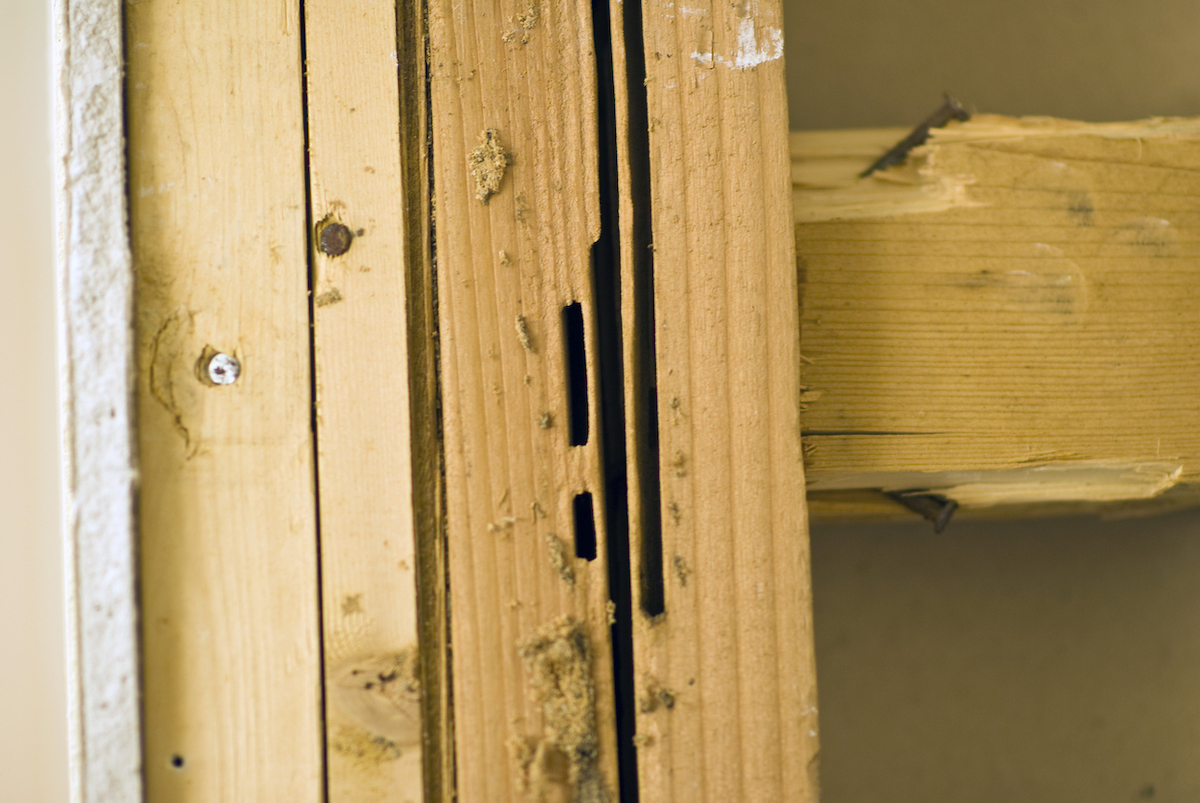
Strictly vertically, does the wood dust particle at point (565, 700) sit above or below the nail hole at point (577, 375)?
below

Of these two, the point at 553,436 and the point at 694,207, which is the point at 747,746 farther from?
the point at 694,207

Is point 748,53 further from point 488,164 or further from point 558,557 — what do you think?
point 558,557

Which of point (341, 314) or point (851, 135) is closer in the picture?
point (341, 314)

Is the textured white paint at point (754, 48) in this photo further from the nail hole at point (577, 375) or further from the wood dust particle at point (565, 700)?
the wood dust particle at point (565, 700)

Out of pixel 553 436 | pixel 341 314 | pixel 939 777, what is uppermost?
pixel 341 314

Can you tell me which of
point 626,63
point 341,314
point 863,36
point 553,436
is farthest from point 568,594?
point 863,36

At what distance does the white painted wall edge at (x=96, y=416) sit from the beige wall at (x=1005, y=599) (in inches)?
31.9

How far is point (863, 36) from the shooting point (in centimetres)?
103

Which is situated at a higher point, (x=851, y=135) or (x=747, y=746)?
(x=851, y=135)

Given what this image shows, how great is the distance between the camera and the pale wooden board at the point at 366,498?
59 centimetres

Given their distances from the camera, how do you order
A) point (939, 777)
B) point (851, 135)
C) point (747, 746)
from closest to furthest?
point (747, 746) → point (851, 135) → point (939, 777)

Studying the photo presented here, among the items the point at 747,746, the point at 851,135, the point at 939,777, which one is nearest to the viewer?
the point at 747,746

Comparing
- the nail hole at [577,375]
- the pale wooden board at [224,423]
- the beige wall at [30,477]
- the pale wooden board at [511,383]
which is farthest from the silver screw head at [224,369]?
the beige wall at [30,477]

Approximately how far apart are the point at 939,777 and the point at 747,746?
1.89 ft
